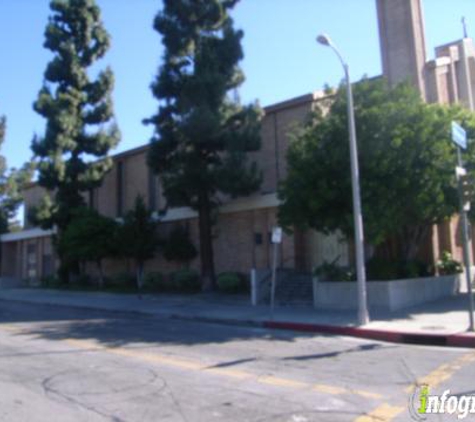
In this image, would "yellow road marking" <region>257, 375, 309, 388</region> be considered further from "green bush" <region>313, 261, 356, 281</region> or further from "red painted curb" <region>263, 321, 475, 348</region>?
"green bush" <region>313, 261, 356, 281</region>

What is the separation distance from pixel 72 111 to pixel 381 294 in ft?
70.7

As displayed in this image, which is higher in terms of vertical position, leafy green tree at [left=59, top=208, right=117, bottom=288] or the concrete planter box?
leafy green tree at [left=59, top=208, right=117, bottom=288]

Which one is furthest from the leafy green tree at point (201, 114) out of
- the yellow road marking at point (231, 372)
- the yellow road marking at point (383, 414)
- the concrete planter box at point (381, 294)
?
the yellow road marking at point (383, 414)

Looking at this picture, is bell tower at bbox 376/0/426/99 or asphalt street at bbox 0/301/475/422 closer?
asphalt street at bbox 0/301/475/422

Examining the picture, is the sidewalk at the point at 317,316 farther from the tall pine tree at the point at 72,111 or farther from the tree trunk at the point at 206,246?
the tall pine tree at the point at 72,111

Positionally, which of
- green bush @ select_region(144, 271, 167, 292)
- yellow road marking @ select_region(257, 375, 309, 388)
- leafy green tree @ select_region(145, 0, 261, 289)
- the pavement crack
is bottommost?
yellow road marking @ select_region(257, 375, 309, 388)

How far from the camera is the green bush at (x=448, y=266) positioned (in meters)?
21.5

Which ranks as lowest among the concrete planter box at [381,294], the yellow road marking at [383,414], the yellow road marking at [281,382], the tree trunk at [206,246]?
the yellow road marking at [383,414]

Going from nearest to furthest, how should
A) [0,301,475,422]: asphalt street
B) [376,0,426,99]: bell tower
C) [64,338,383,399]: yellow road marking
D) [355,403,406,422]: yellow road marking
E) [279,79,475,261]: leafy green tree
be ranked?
[355,403,406,422]: yellow road marking
[0,301,475,422]: asphalt street
[64,338,383,399]: yellow road marking
[279,79,475,261]: leafy green tree
[376,0,426,99]: bell tower

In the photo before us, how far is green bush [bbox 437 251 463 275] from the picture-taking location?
21547 millimetres

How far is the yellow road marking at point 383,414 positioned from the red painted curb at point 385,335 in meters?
5.49

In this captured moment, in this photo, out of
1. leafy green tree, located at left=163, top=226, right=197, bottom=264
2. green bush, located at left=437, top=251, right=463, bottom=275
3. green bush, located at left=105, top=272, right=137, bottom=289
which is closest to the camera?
green bush, located at left=437, top=251, right=463, bottom=275

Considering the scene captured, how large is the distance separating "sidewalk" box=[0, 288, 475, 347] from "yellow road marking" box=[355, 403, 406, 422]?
5534 millimetres

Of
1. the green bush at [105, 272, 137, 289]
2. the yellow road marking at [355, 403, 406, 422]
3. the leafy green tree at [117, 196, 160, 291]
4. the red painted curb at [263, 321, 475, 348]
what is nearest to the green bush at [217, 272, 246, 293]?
the leafy green tree at [117, 196, 160, 291]
